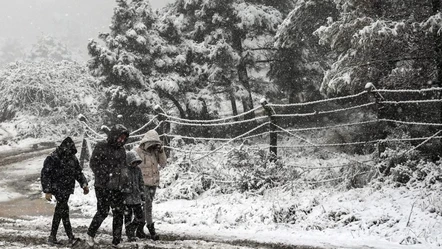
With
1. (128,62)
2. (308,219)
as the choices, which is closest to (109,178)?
(308,219)

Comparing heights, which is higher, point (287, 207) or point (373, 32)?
point (373, 32)

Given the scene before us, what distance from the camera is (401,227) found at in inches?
247

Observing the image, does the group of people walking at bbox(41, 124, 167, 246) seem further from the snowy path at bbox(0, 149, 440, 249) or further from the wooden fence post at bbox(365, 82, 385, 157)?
the wooden fence post at bbox(365, 82, 385, 157)

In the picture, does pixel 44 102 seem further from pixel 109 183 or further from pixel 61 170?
pixel 109 183

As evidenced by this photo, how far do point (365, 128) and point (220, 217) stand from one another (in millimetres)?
5553

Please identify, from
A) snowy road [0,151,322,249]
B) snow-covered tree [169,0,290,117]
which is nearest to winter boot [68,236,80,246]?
snowy road [0,151,322,249]

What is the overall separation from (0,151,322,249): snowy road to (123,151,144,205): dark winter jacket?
621 mm

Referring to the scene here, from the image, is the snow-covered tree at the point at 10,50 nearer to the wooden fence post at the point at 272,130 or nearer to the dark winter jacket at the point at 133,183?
the wooden fence post at the point at 272,130

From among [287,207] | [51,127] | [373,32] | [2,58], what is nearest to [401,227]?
[287,207]

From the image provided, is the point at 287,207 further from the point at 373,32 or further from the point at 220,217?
the point at 373,32

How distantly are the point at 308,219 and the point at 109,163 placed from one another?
3.28 m

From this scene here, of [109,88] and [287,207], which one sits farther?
[109,88]

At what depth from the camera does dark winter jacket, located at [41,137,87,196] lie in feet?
20.7

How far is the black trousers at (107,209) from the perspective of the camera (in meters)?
6.14
